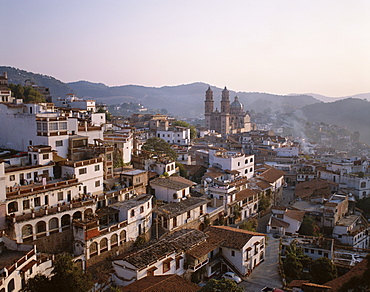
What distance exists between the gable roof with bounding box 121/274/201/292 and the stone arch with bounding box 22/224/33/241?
4612mm

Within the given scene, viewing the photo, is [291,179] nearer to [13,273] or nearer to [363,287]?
[363,287]

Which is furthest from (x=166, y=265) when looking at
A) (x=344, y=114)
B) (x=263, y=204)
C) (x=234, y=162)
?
(x=344, y=114)

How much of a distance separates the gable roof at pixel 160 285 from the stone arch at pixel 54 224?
4.38m

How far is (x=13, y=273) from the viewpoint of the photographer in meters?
12.4

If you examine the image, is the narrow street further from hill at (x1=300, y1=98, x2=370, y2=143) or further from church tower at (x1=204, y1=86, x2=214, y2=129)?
hill at (x1=300, y1=98, x2=370, y2=143)

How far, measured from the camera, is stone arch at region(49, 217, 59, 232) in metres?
16.2

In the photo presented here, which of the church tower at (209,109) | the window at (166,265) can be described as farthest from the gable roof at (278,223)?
the church tower at (209,109)

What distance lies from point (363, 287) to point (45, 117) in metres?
17.7

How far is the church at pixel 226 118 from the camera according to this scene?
78500 mm

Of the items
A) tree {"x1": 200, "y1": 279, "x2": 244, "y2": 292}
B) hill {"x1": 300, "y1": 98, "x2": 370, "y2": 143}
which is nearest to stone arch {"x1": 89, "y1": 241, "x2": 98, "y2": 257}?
tree {"x1": 200, "y1": 279, "x2": 244, "y2": 292}

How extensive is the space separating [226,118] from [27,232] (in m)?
65.3

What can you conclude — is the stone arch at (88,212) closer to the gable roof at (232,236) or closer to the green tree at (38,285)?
the green tree at (38,285)

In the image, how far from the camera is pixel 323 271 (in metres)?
18.6

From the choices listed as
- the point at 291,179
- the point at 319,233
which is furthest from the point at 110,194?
the point at 291,179
